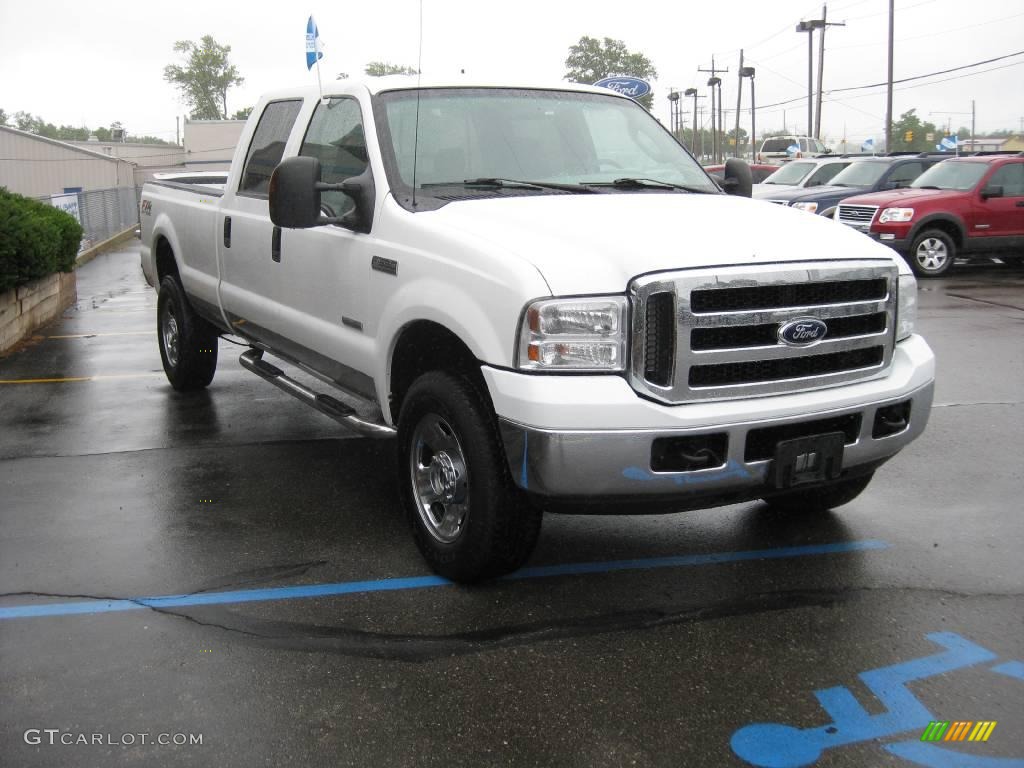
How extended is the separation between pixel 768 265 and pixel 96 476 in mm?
4109

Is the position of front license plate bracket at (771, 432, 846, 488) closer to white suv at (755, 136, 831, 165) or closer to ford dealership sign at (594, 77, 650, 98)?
ford dealership sign at (594, 77, 650, 98)

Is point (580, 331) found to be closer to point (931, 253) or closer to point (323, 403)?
point (323, 403)

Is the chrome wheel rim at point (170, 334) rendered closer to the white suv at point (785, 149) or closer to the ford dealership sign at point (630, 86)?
the ford dealership sign at point (630, 86)

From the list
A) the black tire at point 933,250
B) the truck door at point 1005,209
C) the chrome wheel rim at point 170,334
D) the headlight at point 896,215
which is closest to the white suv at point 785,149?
the truck door at point 1005,209

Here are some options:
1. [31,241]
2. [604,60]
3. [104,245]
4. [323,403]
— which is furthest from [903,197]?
[604,60]

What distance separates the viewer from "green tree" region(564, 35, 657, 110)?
109625 mm

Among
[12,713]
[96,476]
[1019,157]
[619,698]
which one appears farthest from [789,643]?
[1019,157]

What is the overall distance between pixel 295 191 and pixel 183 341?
11.8 ft

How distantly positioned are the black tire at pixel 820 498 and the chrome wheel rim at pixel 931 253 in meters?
12.3

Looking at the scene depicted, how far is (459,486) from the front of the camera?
13.8 ft

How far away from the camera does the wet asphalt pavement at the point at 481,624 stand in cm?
321

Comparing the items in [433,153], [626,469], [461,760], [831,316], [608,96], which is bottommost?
[461,760]

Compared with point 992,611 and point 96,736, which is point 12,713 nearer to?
point 96,736

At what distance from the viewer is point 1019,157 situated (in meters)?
16.9
